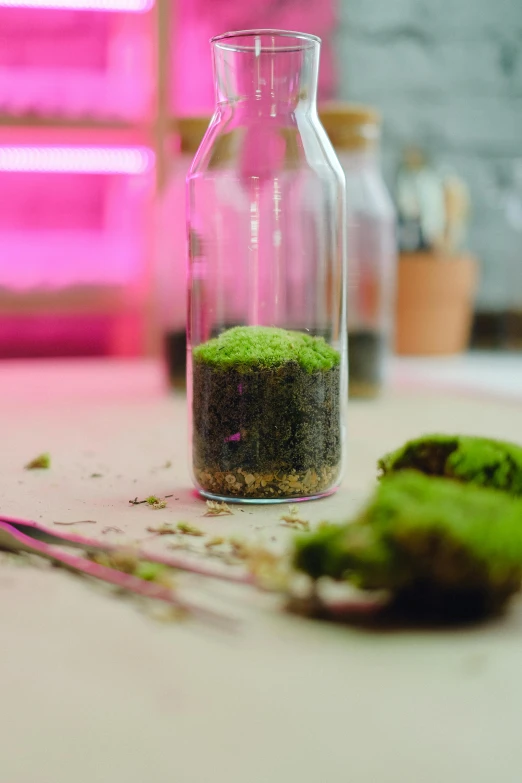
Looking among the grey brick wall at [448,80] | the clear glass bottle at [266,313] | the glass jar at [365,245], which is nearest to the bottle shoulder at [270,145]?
the clear glass bottle at [266,313]

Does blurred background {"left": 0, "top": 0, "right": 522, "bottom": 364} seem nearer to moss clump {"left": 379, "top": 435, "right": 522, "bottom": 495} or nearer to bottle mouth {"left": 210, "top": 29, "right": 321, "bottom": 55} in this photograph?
bottle mouth {"left": 210, "top": 29, "right": 321, "bottom": 55}

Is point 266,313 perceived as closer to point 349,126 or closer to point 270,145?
point 270,145

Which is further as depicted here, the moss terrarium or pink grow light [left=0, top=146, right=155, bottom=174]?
pink grow light [left=0, top=146, right=155, bottom=174]

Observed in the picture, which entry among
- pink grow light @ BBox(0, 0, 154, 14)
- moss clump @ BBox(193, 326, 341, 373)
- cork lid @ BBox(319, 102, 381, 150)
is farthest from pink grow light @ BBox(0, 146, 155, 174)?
moss clump @ BBox(193, 326, 341, 373)

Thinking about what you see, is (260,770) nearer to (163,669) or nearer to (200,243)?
(163,669)

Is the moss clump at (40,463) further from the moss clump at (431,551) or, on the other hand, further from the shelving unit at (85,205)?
the shelving unit at (85,205)

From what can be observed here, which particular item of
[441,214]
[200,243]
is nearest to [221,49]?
[200,243]

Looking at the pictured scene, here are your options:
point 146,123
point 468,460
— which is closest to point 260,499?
point 468,460

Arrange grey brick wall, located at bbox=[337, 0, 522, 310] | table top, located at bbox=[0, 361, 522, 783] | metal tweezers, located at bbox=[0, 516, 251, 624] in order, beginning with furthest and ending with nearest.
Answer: grey brick wall, located at bbox=[337, 0, 522, 310] < metal tweezers, located at bbox=[0, 516, 251, 624] < table top, located at bbox=[0, 361, 522, 783]
